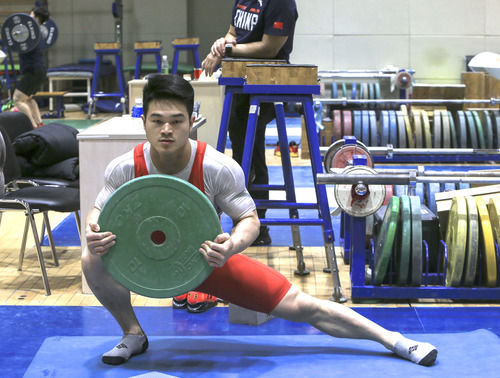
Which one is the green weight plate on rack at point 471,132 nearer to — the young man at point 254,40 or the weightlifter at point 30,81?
the young man at point 254,40

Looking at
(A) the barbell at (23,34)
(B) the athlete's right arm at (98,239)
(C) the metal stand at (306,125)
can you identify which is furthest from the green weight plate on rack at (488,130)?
(B) the athlete's right arm at (98,239)

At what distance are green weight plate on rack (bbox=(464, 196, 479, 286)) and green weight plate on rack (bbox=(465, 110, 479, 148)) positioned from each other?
395 cm

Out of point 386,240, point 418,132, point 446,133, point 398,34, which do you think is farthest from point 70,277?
point 398,34

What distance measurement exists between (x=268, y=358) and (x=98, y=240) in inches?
30.2

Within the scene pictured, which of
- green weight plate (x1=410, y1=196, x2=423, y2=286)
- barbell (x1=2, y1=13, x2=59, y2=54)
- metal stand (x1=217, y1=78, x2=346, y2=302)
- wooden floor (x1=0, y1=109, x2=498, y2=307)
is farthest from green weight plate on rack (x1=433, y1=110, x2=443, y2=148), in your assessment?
barbell (x1=2, y1=13, x2=59, y2=54)

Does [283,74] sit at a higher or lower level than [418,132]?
higher

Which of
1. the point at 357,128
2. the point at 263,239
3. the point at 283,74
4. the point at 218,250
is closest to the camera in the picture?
the point at 218,250

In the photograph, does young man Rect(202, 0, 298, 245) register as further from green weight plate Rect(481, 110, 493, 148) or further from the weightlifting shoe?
green weight plate Rect(481, 110, 493, 148)

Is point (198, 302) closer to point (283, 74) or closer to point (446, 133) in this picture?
point (283, 74)

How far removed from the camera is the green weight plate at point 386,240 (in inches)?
143

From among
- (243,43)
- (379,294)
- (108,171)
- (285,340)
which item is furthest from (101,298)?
(243,43)

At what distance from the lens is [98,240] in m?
2.48

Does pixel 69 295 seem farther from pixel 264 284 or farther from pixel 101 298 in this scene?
pixel 264 284

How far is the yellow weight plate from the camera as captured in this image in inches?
143
